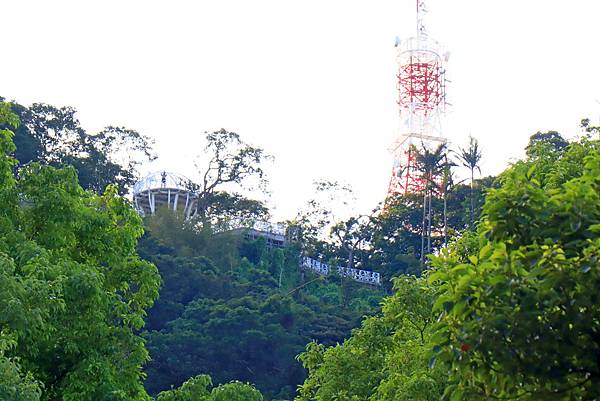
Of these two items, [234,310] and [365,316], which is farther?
[234,310]

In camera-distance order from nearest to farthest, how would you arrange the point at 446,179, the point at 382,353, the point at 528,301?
the point at 528,301
the point at 382,353
the point at 446,179

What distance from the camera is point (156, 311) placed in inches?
1344

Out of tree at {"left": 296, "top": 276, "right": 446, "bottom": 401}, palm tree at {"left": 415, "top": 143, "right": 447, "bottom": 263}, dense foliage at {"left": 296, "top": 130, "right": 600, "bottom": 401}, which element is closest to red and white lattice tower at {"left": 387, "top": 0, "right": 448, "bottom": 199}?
palm tree at {"left": 415, "top": 143, "right": 447, "bottom": 263}

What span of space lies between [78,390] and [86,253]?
236cm

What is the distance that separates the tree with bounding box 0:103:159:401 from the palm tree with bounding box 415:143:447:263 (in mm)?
28178

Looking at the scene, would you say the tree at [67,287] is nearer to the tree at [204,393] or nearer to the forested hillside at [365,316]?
the forested hillside at [365,316]

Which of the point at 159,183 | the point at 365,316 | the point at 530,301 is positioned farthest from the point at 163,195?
the point at 530,301

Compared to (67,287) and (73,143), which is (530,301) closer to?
(67,287)

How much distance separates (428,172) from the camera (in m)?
40.1

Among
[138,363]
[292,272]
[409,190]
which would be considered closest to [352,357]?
[138,363]

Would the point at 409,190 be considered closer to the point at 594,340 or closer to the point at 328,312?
the point at 328,312

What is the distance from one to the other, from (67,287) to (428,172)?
102 ft

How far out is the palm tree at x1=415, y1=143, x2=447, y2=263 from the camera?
130 ft

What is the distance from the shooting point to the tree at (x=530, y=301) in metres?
5.12
